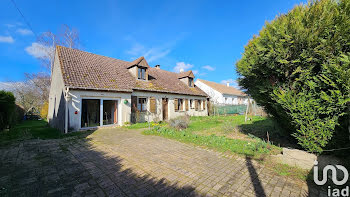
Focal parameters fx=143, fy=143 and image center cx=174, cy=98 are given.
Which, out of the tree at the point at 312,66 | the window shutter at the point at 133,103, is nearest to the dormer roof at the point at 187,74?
the window shutter at the point at 133,103

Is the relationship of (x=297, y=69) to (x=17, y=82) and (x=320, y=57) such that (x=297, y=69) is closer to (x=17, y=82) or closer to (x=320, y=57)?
(x=320, y=57)

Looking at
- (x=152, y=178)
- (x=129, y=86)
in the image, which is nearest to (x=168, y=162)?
(x=152, y=178)

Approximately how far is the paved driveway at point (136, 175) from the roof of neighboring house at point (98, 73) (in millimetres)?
5440

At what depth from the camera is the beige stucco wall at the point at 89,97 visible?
351 inches

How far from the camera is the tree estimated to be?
3.25 meters

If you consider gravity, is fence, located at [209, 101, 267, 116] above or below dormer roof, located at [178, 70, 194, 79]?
below

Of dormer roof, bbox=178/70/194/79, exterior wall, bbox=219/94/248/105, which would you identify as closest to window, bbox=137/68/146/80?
dormer roof, bbox=178/70/194/79

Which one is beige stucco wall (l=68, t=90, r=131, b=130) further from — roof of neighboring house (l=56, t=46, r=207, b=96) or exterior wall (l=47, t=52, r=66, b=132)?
exterior wall (l=47, t=52, r=66, b=132)

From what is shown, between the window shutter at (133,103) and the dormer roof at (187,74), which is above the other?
the dormer roof at (187,74)

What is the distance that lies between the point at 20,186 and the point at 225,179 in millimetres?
4431

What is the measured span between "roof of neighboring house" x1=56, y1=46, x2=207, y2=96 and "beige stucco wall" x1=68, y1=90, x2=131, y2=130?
0.45 metres

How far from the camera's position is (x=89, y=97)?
9.69 metres

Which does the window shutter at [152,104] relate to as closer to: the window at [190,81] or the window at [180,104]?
the window at [180,104]

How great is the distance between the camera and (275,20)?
474 cm
